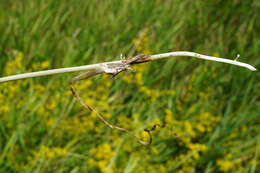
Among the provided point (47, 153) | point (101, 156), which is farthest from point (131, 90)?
point (47, 153)

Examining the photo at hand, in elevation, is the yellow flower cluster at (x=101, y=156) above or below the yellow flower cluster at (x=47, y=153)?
below

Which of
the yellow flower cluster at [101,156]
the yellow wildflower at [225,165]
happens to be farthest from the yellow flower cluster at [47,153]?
the yellow wildflower at [225,165]

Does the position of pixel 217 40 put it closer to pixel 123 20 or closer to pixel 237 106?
pixel 237 106

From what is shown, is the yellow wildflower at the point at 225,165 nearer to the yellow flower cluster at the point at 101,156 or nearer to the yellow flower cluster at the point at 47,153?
the yellow flower cluster at the point at 101,156

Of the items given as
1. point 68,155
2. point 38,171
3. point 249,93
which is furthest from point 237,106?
point 38,171

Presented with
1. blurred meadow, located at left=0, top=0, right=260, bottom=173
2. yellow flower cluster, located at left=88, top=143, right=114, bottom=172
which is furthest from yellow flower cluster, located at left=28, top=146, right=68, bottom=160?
yellow flower cluster, located at left=88, top=143, right=114, bottom=172

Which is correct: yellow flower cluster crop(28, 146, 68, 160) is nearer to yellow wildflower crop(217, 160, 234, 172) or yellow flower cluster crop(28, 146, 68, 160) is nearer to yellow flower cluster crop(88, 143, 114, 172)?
yellow flower cluster crop(88, 143, 114, 172)

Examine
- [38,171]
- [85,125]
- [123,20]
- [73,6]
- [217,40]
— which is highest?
[73,6]

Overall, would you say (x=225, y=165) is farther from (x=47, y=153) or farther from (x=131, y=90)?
(x=47, y=153)
